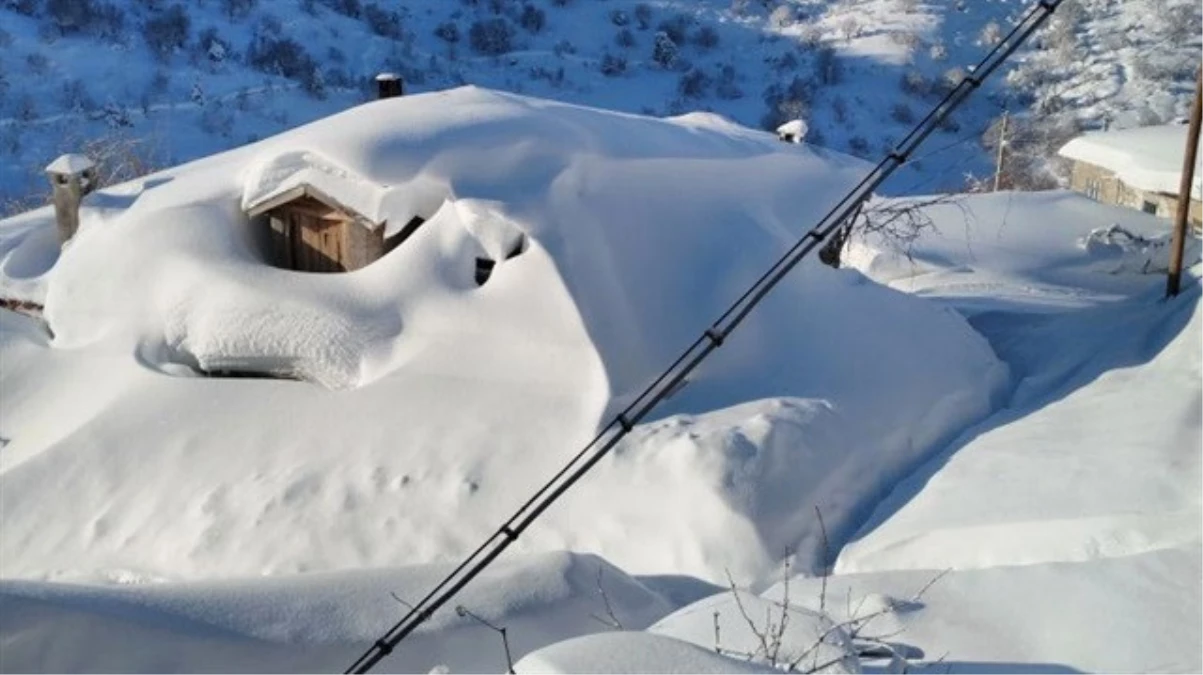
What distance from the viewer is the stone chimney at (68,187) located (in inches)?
487

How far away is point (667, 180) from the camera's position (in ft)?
39.5

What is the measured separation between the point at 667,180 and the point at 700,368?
7.32 feet

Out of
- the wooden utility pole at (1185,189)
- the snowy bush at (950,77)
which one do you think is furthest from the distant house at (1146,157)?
the snowy bush at (950,77)

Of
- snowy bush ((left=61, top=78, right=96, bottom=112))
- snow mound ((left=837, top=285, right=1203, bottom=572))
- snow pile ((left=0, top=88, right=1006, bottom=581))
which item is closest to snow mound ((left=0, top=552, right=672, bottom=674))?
snow pile ((left=0, top=88, right=1006, bottom=581))

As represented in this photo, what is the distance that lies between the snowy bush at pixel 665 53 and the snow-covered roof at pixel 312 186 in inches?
1257

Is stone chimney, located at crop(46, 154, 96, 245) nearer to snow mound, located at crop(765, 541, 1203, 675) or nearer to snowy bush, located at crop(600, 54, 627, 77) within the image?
snow mound, located at crop(765, 541, 1203, 675)

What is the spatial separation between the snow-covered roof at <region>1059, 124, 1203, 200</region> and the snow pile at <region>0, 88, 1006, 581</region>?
110 inches

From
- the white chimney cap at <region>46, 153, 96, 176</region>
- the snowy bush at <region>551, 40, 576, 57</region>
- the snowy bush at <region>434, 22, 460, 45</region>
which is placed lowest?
the snowy bush at <region>551, 40, 576, 57</region>

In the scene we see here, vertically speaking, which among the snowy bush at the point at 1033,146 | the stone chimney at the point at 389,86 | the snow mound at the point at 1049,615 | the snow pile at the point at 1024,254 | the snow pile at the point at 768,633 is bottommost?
the snowy bush at the point at 1033,146

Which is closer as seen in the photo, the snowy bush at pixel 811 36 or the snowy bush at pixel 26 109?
the snowy bush at pixel 26 109

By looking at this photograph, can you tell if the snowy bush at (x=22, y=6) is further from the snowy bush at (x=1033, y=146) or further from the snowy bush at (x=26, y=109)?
the snowy bush at (x=1033, y=146)

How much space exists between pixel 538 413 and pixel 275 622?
3998 millimetres

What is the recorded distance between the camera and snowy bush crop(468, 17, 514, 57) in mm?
42312

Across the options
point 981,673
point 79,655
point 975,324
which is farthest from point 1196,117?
point 79,655
